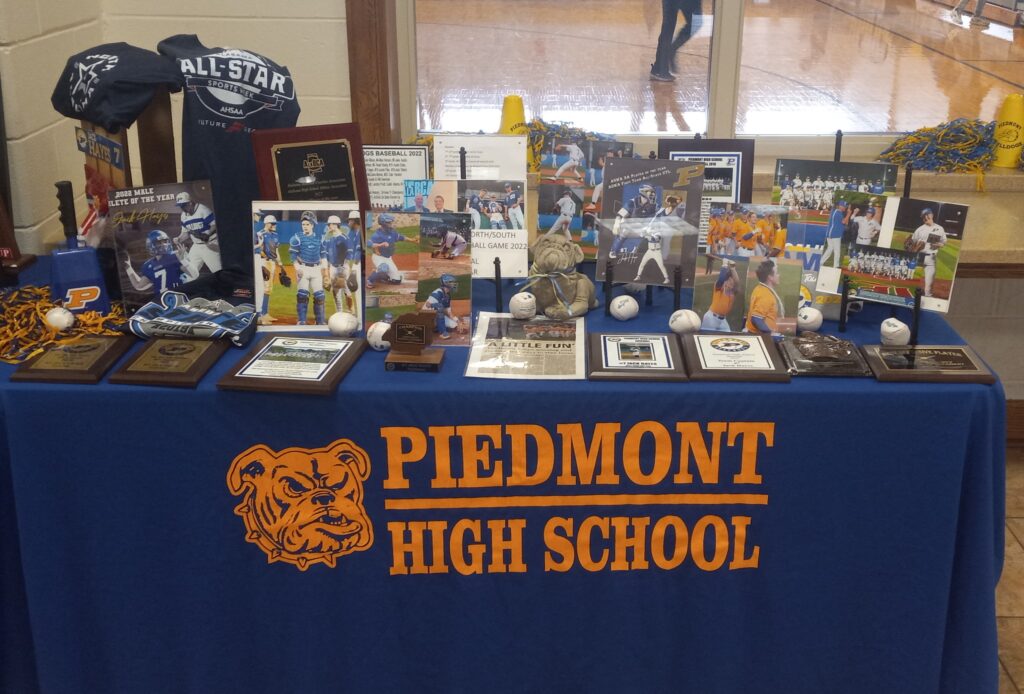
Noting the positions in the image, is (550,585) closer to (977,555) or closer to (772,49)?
(977,555)

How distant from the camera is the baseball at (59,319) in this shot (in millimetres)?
1807

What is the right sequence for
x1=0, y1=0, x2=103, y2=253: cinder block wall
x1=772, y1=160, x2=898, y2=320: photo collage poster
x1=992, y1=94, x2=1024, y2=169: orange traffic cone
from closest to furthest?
x1=772, y1=160, x2=898, y2=320: photo collage poster
x1=0, y1=0, x2=103, y2=253: cinder block wall
x1=992, y1=94, x2=1024, y2=169: orange traffic cone

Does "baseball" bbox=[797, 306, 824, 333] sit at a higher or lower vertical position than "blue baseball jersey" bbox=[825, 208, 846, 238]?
lower

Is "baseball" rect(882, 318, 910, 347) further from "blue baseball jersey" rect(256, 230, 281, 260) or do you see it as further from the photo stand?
"blue baseball jersey" rect(256, 230, 281, 260)

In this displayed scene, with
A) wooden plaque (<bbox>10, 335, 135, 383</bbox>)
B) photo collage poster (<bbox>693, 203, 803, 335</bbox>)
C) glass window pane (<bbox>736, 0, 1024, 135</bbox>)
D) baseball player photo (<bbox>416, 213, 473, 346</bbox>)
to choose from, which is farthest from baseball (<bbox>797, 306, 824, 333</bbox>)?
glass window pane (<bbox>736, 0, 1024, 135</bbox>)

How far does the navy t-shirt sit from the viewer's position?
1.96 meters

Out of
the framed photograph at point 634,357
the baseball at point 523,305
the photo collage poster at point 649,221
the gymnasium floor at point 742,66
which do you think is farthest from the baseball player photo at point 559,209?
the gymnasium floor at point 742,66

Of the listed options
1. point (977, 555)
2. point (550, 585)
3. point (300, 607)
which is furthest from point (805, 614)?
point (300, 607)

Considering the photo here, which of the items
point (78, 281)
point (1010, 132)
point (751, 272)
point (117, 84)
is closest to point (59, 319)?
point (78, 281)

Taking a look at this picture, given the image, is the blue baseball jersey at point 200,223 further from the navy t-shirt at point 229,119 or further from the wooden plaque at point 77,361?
the wooden plaque at point 77,361

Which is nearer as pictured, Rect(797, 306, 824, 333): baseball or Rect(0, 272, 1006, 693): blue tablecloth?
Rect(0, 272, 1006, 693): blue tablecloth

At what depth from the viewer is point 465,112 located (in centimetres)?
331

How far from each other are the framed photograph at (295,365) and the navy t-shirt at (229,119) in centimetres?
35

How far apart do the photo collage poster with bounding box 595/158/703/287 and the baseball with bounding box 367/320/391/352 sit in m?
0.44
